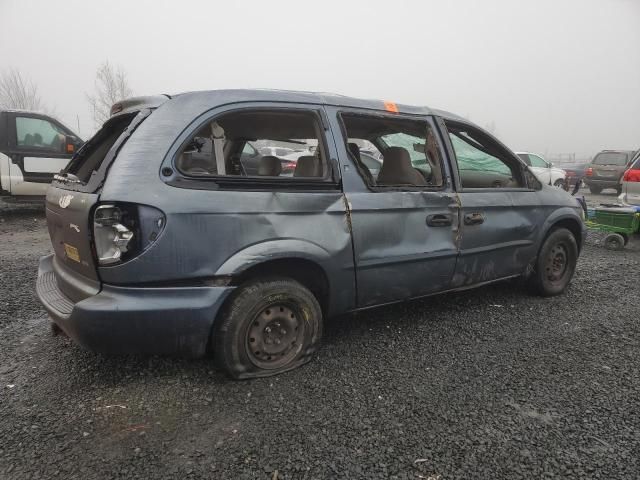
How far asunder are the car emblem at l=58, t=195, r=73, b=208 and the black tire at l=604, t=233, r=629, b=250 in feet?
23.4

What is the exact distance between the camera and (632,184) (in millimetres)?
7207

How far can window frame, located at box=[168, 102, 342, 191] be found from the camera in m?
2.14

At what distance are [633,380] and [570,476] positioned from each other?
3.83ft

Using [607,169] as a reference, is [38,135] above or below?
above

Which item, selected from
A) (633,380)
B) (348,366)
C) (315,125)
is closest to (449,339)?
(348,366)

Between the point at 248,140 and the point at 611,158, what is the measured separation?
1541 centimetres

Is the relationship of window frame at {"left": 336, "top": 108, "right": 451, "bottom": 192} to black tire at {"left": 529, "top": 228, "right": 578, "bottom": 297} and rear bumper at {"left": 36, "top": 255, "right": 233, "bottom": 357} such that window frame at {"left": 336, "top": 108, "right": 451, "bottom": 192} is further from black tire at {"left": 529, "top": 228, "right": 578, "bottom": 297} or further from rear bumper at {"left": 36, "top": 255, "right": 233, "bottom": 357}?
black tire at {"left": 529, "top": 228, "right": 578, "bottom": 297}

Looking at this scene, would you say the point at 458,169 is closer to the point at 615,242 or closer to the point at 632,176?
the point at 615,242

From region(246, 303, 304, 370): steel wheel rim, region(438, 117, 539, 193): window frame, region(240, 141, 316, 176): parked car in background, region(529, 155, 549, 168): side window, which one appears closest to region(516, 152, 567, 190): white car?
region(529, 155, 549, 168): side window

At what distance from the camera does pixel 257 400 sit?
224 cm

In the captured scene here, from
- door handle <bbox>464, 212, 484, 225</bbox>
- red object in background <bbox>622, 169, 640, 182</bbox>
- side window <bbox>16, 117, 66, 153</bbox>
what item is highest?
side window <bbox>16, 117, 66, 153</bbox>

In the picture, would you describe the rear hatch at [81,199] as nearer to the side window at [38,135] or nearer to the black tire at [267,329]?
the black tire at [267,329]

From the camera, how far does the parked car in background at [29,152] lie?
7.11m

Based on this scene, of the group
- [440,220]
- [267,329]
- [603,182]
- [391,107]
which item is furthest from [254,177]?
[603,182]
